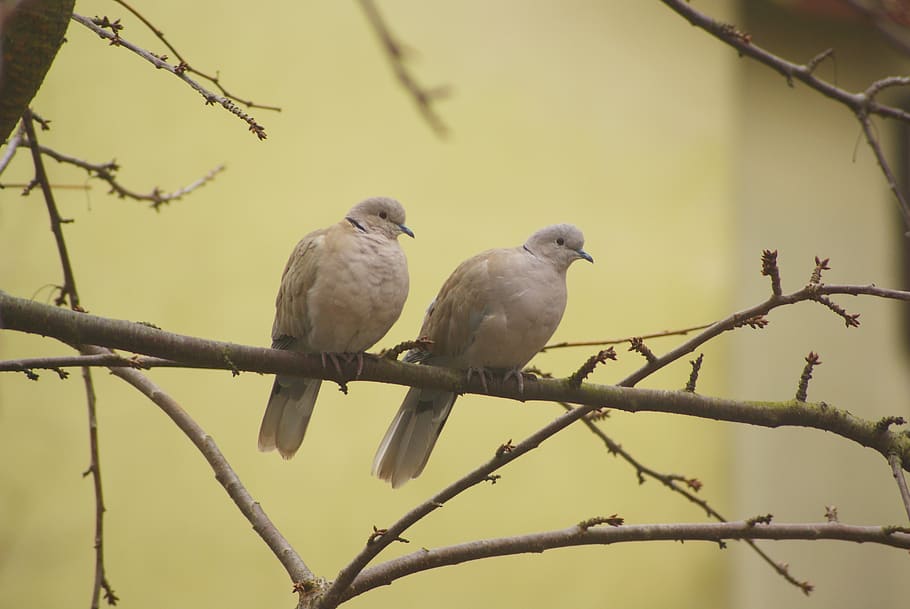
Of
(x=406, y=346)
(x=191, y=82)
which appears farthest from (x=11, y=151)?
(x=406, y=346)

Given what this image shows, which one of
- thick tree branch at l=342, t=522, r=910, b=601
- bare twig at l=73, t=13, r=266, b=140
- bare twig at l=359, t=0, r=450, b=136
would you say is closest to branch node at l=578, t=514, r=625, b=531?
thick tree branch at l=342, t=522, r=910, b=601

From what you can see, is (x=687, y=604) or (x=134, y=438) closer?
(x=134, y=438)

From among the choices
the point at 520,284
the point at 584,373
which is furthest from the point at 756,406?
the point at 520,284

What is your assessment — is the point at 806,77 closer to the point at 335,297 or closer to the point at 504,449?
the point at 504,449

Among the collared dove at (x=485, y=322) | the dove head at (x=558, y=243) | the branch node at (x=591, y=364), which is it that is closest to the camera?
the branch node at (x=591, y=364)

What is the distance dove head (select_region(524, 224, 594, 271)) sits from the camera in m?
2.03

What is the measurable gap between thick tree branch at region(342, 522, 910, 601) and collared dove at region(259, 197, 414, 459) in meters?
0.37

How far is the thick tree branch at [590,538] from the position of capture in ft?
5.10

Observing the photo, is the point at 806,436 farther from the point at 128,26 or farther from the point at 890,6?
the point at 890,6

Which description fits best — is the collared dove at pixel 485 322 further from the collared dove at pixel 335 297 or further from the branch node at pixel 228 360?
the branch node at pixel 228 360

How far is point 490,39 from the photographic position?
322 centimetres

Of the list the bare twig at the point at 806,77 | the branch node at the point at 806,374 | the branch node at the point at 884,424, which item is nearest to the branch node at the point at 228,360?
the bare twig at the point at 806,77

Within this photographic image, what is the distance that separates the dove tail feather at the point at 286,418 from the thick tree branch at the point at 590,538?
42 centimetres

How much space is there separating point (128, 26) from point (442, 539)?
76.8 inches
